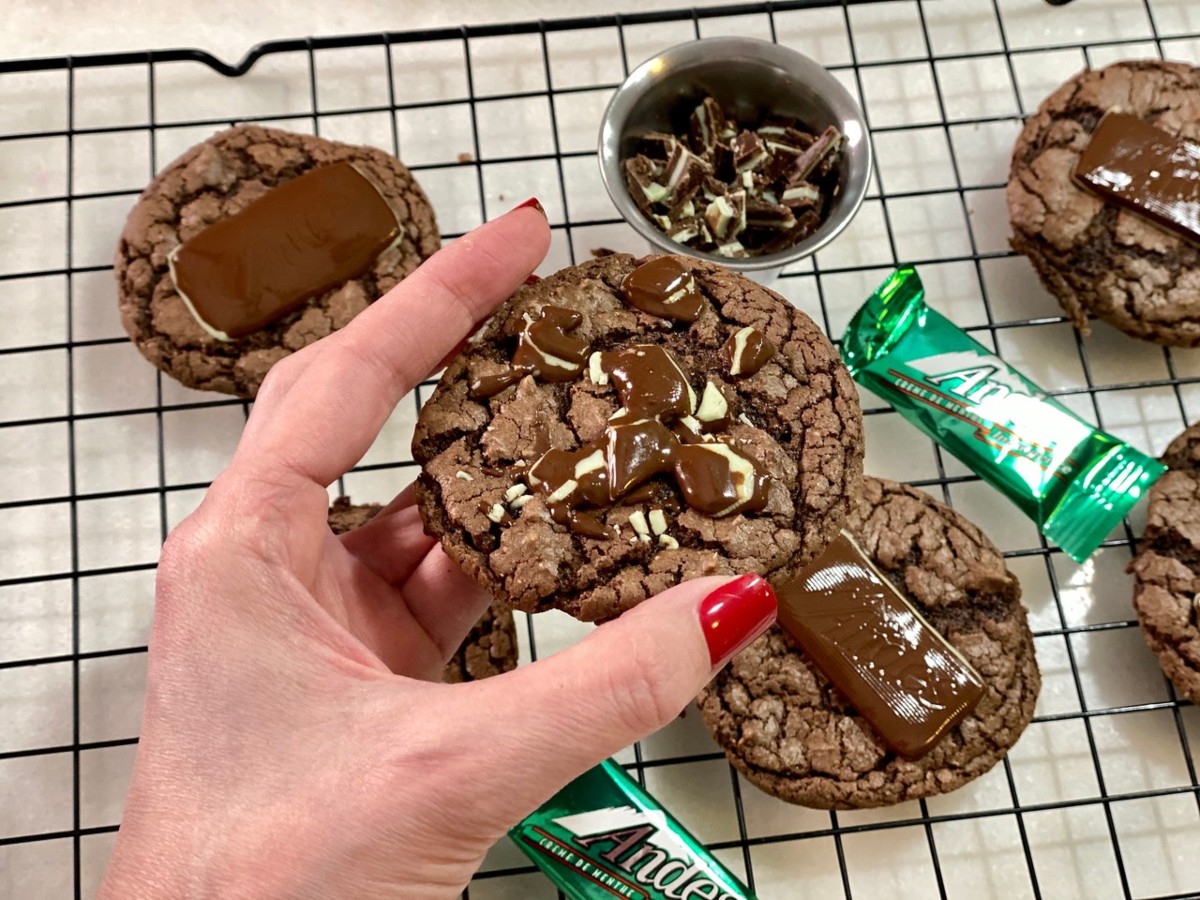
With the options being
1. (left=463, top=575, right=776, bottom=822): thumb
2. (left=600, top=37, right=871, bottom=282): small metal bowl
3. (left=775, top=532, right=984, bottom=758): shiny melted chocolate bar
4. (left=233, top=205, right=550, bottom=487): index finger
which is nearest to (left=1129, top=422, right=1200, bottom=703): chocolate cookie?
Result: (left=775, top=532, right=984, bottom=758): shiny melted chocolate bar

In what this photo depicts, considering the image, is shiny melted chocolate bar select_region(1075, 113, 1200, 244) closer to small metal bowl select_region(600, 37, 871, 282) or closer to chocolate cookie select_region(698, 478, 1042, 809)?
small metal bowl select_region(600, 37, 871, 282)

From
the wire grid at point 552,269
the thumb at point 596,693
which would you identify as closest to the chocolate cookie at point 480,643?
the wire grid at point 552,269

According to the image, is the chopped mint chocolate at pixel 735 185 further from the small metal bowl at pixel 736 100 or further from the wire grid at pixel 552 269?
the wire grid at pixel 552 269

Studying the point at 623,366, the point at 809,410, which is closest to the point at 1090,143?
the point at 809,410

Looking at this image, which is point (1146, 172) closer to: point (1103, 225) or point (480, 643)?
point (1103, 225)

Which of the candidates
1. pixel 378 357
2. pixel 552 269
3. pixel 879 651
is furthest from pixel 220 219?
pixel 879 651
